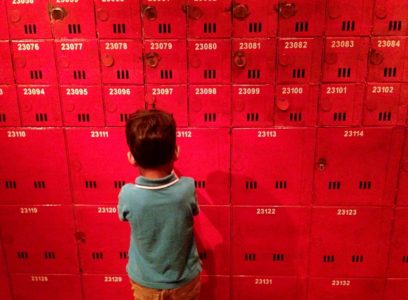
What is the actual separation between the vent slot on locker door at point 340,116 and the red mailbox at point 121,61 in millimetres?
759

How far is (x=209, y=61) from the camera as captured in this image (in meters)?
1.42

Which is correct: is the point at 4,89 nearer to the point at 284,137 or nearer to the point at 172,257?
the point at 172,257

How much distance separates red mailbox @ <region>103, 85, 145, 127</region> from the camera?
1.46m

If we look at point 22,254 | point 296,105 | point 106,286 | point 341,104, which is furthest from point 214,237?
point 22,254

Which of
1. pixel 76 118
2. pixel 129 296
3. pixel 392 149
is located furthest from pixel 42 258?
pixel 392 149

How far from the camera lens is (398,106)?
4.74 ft

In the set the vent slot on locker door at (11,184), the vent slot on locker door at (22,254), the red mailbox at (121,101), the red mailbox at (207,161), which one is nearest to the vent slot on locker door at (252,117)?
the red mailbox at (207,161)

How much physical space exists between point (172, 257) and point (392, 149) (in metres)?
0.98

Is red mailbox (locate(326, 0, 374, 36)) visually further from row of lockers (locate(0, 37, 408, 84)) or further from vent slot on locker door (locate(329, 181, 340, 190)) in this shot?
vent slot on locker door (locate(329, 181, 340, 190))

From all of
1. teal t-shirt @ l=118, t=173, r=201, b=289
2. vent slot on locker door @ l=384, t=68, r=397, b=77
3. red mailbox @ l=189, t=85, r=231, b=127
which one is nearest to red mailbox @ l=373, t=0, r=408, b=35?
vent slot on locker door @ l=384, t=68, r=397, b=77

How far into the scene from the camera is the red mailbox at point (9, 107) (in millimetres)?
1484

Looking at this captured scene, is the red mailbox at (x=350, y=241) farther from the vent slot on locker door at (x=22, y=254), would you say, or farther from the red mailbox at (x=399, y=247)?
the vent slot on locker door at (x=22, y=254)

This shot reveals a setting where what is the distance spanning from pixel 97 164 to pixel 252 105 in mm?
672

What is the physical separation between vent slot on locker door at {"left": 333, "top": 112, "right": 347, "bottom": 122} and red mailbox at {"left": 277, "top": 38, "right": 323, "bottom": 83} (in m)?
0.15
